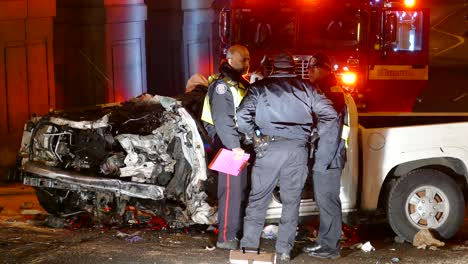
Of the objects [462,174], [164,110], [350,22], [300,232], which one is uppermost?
[350,22]

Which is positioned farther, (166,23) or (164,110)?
(166,23)

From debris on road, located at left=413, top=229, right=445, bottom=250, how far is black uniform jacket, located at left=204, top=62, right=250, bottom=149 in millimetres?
1973

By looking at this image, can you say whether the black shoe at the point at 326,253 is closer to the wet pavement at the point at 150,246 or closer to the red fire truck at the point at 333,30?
the wet pavement at the point at 150,246

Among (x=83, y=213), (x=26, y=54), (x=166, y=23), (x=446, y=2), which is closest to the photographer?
(x=83, y=213)

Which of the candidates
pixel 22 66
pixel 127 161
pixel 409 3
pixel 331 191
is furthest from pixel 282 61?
pixel 409 3

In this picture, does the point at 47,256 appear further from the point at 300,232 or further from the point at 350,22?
the point at 350,22

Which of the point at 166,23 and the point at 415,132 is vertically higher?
the point at 166,23

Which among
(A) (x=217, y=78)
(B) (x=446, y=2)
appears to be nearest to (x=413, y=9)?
(A) (x=217, y=78)

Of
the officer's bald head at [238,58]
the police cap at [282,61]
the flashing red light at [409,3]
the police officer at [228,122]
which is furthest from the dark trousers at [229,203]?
the flashing red light at [409,3]

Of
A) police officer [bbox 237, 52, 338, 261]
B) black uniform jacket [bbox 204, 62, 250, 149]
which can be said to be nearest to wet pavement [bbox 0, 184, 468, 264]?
police officer [bbox 237, 52, 338, 261]

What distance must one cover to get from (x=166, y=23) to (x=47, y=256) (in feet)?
38.4

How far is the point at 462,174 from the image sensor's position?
355 inches

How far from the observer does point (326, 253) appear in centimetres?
825

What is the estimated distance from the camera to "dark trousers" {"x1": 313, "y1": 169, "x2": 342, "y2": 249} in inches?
323
